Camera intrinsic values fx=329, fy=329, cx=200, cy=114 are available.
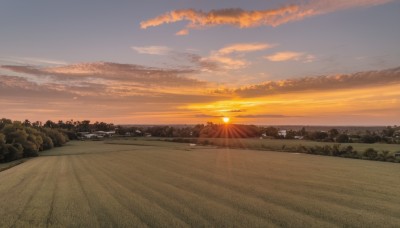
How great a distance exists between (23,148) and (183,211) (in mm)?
75607

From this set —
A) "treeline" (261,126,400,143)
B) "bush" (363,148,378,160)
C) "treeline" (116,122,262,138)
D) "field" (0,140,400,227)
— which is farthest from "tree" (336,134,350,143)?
"field" (0,140,400,227)

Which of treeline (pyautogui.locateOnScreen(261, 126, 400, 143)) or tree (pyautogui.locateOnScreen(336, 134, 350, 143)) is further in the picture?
tree (pyautogui.locateOnScreen(336, 134, 350, 143))

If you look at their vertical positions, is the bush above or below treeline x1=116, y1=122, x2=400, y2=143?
below

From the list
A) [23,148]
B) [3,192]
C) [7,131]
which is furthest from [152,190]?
[7,131]

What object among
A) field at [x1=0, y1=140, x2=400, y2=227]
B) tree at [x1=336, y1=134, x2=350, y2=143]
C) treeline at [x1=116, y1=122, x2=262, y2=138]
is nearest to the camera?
field at [x1=0, y1=140, x2=400, y2=227]

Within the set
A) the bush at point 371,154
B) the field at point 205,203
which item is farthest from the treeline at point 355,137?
the field at point 205,203

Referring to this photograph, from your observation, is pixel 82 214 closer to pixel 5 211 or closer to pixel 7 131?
pixel 5 211

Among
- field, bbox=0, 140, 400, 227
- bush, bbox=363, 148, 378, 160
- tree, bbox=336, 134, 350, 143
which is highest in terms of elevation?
tree, bbox=336, 134, 350, 143

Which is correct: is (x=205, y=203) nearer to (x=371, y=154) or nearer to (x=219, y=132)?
(x=371, y=154)

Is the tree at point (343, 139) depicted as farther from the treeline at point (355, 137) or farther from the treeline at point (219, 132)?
the treeline at point (219, 132)

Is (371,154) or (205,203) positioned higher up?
(371,154)

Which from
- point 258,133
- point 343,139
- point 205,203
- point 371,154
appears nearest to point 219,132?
point 258,133

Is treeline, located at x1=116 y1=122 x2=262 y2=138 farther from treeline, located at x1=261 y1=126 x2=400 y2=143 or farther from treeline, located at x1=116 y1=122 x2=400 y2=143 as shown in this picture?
treeline, located at x1=261 y1=126 x2=400 y2=143

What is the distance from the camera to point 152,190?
20.4 meters
